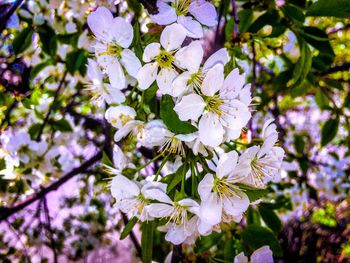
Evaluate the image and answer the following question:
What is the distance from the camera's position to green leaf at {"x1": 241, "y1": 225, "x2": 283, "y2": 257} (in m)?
0.93

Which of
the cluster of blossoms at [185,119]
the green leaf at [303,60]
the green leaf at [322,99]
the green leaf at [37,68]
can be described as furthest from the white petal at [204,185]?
the green leaf at [322,99]

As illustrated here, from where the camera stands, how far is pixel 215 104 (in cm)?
71

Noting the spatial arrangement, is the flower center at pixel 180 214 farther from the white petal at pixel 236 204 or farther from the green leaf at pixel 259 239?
the green leaf at pixel 259 239

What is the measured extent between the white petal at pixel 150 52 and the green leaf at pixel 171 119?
0.08 metres

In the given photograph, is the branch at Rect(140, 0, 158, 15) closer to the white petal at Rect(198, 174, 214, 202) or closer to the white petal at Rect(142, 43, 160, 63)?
the white petal at Rect(142, 43, 160, 63)

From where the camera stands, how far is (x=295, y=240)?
3.60 metres

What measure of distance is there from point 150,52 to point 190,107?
126 millimetres

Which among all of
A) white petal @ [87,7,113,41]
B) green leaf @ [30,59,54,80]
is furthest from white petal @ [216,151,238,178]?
green leaf @ [30,59,54,80]

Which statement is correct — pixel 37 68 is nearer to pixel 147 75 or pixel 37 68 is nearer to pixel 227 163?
pixel 147 75

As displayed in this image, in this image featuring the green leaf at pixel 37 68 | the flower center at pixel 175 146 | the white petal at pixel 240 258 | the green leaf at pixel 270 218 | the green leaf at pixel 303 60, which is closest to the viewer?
the flower center at pixel 175 146

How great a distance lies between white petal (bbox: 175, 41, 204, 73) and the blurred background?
10cm

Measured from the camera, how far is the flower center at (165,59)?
685mm

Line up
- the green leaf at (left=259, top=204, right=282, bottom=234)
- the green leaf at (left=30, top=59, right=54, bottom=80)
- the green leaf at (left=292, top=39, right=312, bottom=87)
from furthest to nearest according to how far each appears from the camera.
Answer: the green leaf at (left=30, top=59, right=54, bottom=80) → the green leaf at (left=259, top=204, right=282, bottom=234) → the green leaf at (left=292, top=39, right=312, bottom=87)

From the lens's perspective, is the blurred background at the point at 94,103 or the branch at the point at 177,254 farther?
Answer: the blurred background at the point at 94,103
